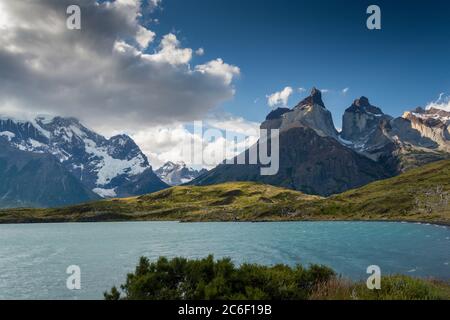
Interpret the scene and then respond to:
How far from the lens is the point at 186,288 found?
26438 mm

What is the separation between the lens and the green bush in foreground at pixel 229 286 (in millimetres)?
24931

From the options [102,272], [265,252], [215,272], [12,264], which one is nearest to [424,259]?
[265,252]

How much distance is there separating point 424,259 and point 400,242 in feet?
125

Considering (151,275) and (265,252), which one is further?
(265,252)

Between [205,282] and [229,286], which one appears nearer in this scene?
[229,286]

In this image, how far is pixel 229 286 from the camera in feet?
83.5

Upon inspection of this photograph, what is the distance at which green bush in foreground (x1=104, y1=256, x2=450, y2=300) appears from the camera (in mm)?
24931
